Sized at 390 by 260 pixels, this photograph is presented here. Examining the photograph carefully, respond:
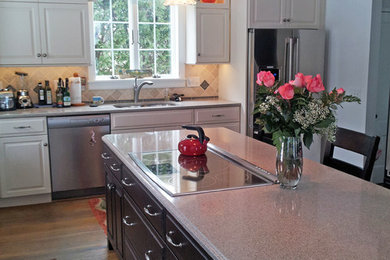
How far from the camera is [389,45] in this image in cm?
454

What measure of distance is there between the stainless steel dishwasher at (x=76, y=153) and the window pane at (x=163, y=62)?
113 centimetres

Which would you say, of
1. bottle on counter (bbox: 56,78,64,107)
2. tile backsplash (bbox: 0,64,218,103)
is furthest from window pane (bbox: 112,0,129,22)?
bottle on counter (bbox: 56,78,64,107)

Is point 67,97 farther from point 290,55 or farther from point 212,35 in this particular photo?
point 290,55

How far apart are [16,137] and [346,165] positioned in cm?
293

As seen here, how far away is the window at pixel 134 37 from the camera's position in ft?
15.6

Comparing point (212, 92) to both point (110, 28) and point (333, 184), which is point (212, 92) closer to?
point (110, 28)

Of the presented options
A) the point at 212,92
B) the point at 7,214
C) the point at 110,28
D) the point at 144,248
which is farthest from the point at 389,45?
the point at 7,214

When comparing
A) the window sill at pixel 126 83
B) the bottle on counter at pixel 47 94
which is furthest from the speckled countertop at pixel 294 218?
the window sill at pixel 126 83

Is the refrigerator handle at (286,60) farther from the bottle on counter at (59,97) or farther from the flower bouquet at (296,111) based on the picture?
the flower bouquet at (296,111)

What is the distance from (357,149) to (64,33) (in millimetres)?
3111

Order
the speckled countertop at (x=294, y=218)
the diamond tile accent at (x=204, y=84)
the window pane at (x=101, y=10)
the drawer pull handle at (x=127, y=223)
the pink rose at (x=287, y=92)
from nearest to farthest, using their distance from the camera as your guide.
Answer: the speckled countertop at (x=294, y=218) < the pink rose at (x=287, y=92) < the drawer pull handle at (x=127, y=223) < the window pane at (x=101, y=10) < the diamond tile accent at (x=204, y=84)

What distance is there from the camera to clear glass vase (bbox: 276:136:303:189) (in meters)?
1.81

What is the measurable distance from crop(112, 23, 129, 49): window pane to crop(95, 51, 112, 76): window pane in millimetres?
145

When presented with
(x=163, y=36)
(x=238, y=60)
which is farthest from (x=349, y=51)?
(x=163, y=36)
